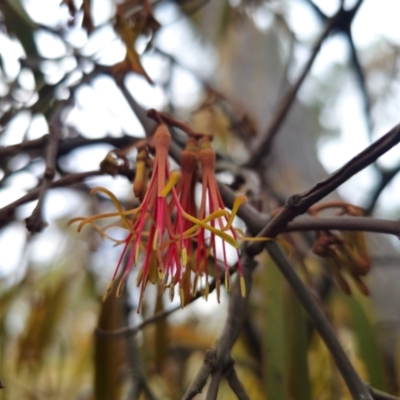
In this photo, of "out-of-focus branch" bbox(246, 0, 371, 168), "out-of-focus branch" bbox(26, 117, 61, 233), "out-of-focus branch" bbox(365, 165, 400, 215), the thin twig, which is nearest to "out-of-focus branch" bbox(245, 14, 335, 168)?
"out-of-focus branch" bbox(246, 0, 371, 168)

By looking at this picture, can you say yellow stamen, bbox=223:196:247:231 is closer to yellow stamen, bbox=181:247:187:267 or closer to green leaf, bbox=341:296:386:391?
yellow stamen, bbox=181:247:187:267

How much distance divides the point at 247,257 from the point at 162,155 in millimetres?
95

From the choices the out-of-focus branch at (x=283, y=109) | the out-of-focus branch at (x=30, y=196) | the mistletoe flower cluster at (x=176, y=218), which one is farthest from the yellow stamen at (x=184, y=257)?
the out-of-focus branch at (x=283, y=109)

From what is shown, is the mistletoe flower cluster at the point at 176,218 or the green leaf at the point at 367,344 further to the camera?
the green leaf at the point at 367,344

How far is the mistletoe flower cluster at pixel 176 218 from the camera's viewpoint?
0.33 m

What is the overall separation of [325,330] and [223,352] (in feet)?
0.24

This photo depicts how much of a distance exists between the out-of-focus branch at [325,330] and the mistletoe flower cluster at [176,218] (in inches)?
1.2

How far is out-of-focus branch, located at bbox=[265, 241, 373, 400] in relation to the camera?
323mm

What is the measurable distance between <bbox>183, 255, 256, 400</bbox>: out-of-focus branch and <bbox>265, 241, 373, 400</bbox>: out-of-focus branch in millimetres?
28

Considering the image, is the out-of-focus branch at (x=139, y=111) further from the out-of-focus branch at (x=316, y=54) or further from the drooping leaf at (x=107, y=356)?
the out-of-focus branch at (x=316, y=54)

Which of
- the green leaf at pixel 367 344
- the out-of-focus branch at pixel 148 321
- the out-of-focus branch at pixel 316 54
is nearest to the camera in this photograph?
the out-of-focus branch at pixel 148 321

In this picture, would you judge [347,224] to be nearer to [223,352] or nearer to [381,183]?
[223,352]

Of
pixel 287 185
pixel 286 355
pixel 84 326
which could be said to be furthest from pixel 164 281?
pixel 84 326

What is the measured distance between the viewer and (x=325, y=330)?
34cm
